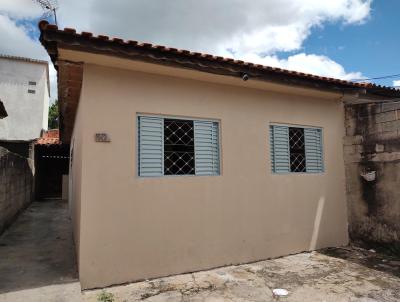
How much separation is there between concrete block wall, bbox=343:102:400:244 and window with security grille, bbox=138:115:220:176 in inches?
134

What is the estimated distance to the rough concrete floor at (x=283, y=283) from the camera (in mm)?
4148

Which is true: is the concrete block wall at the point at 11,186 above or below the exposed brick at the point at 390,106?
below

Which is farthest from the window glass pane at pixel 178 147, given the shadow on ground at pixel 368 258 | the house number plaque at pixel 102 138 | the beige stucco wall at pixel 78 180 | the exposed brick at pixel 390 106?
the exposed brick at pixel 390 106

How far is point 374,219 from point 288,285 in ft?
10.3

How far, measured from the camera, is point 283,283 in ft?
15.2

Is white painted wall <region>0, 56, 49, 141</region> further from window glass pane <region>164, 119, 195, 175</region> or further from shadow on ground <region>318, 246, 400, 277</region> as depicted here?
shadow on ground <region>318, 246, 400, 277</region>

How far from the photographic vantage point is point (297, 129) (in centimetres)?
664

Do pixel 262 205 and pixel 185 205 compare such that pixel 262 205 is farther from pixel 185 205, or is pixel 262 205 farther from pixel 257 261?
pixel 185 205

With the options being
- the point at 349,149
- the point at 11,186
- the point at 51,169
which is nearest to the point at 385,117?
the point at 349,149

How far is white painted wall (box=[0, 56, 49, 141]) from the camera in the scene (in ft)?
61.2

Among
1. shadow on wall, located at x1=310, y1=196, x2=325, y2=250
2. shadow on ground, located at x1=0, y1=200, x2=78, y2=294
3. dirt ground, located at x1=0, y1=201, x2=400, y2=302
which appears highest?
shadow on wall, located at x1=310, y1=196, x2=325, y2=250

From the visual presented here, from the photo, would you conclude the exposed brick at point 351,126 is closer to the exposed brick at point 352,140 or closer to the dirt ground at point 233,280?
the exposed brick at point 352,140

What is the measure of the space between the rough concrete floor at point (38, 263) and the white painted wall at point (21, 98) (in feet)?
38.5

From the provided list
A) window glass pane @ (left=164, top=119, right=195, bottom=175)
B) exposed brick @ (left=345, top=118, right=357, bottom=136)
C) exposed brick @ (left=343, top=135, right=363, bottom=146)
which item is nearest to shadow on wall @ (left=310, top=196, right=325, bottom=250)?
exposed brick @ (left=343, top=135, right=363, bottom=146)
